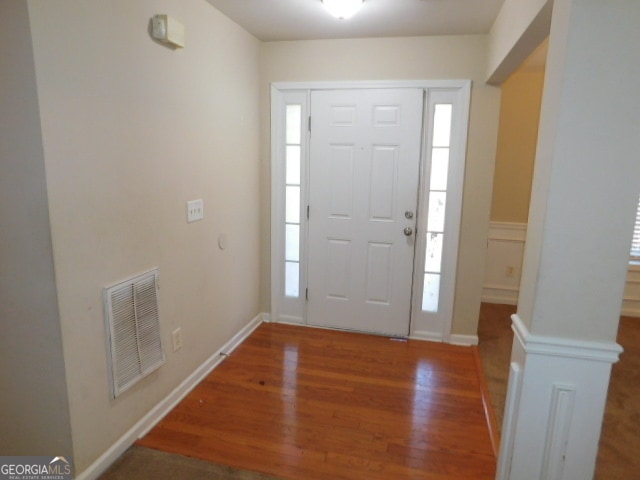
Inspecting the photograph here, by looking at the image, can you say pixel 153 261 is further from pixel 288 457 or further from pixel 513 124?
pixel 513 124

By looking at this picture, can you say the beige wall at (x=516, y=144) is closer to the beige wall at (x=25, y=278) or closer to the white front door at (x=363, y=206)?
the white front door at (x=363, y=206)

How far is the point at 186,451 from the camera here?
6.62 ft

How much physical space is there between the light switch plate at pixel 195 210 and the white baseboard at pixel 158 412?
0.99m

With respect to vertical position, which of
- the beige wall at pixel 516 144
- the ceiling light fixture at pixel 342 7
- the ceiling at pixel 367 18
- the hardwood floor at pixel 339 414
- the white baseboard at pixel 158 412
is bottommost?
the hardwood floor at pixel 339 414

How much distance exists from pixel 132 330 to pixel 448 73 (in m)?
2.68

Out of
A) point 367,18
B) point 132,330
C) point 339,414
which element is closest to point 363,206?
point 367,18

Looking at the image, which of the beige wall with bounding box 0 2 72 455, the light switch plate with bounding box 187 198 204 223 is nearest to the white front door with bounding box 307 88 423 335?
the light switch plate with bounding box 187 198 204 223

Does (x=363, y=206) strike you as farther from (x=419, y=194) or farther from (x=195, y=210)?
(x=195, y=210)

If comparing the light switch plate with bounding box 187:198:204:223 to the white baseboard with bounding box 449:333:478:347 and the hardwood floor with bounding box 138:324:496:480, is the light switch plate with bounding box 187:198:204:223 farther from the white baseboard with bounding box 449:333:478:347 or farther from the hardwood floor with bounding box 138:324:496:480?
the white baseboard with bounding box 449:333:478:347

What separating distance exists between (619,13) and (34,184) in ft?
6.64

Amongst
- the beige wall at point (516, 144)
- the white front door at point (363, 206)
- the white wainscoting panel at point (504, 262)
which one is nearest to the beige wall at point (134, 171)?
the white front door at point (363, 206)

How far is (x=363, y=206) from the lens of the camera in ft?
10.7

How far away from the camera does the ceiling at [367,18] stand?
2.40 m

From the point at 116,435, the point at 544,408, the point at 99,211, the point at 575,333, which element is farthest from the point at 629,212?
the point at 116,435
